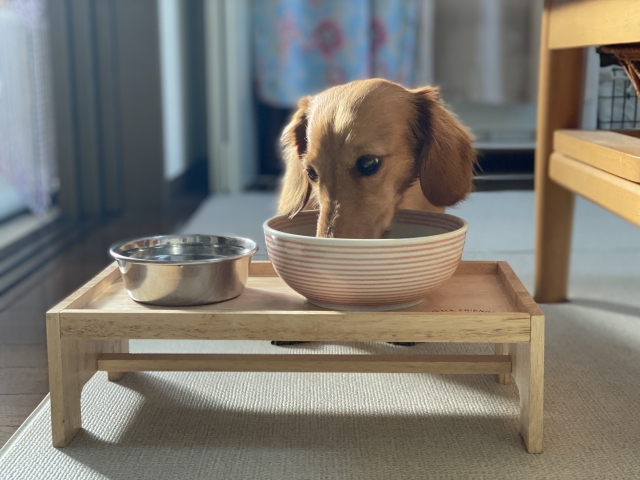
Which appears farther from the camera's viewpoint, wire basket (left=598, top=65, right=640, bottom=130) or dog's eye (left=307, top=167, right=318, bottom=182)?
wire basket (left=598, top=65, right=640, bottom=130)

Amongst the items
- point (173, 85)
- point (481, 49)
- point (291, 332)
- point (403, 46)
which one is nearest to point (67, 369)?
point (291, 332)

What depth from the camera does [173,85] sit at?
2.98m

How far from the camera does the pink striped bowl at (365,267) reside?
892 mm

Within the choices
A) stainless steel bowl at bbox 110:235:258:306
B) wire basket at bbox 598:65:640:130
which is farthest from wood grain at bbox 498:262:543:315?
wire basket at bbox 598:65:640:130

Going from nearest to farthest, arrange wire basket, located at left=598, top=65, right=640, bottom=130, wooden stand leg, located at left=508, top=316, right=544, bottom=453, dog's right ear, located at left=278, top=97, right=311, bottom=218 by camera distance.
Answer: wooden stand leg, located at left=508, top=316, right=544, bottom=453 < dog's right ear, located at left=278, top=97, right=311, bottom=218 < wire basket, located at left=598, top=65, right=640, bottom=130

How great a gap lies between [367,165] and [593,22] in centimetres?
58

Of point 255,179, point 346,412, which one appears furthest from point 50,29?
point 346,412

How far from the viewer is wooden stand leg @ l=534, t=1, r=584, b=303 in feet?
5.13

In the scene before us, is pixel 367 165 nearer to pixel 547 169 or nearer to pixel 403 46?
pixel 547 169

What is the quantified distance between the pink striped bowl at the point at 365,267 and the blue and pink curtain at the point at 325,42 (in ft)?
4.06

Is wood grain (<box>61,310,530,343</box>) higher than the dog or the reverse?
the reverse

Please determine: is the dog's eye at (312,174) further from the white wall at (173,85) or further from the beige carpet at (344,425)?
the white wall at (173,85)

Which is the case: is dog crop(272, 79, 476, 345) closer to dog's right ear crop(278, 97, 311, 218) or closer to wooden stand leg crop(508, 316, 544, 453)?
dog's right ear crop(278, 97, 311, 218)

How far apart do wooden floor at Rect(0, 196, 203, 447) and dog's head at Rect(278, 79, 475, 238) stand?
490 mm
